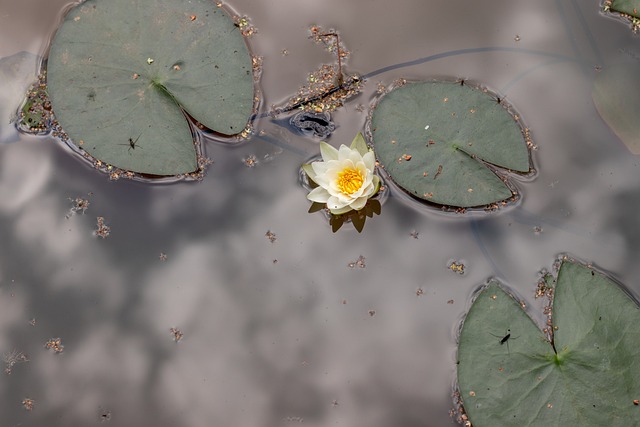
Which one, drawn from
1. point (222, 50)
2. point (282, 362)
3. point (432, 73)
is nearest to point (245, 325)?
point (282, 362)

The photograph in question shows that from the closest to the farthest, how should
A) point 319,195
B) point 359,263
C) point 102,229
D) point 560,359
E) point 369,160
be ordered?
point 560,359
point 369,160
point 319,195
point 359,263
point 102,229

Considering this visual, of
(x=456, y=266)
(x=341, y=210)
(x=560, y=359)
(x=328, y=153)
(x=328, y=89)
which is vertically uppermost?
(x=328, y=89)

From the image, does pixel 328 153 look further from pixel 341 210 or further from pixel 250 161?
pixel 250 161

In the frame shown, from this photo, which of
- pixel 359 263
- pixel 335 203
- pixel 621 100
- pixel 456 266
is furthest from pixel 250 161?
pixel 621 100

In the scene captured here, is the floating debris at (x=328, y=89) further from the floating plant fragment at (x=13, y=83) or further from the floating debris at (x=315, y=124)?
the floating plant fragment at (x=13, y=83)

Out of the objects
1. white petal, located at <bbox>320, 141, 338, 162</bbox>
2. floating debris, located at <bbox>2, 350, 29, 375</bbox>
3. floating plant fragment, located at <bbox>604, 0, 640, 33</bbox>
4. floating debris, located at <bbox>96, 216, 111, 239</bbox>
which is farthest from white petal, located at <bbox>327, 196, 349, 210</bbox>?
floating plant fragment, located at <bbox>604, 0, 640, 33</bbox>

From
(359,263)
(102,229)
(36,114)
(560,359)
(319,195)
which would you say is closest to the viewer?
(560,359)

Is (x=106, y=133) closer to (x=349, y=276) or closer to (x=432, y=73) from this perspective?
(x=349, y=276)
